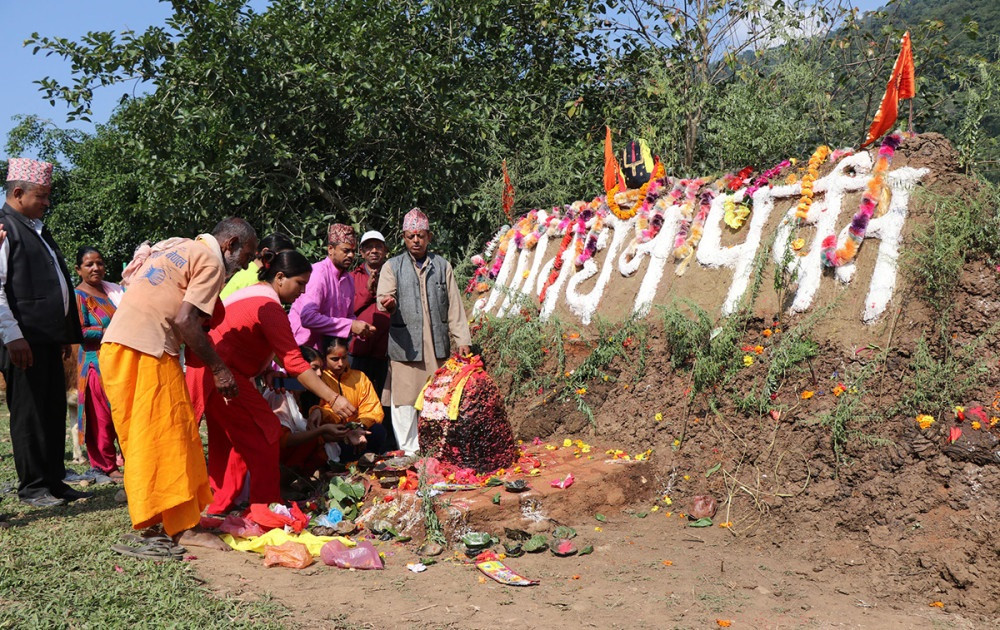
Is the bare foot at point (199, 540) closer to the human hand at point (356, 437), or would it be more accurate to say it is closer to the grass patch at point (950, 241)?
the human hand at point (356, 437)

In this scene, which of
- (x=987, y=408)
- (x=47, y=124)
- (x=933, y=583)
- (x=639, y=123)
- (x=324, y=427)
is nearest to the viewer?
(x=933, y=583)

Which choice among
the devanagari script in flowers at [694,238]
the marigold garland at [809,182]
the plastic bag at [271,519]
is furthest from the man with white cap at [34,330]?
the marigold garland at [809,182]

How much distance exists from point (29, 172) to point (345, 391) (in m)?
2.48

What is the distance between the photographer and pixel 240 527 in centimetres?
446

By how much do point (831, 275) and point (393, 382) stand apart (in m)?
3.13

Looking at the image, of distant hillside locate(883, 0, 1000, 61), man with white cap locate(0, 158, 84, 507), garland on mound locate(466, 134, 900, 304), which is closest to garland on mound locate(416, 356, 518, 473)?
garland on mound locate(466, 134, 900, 304)

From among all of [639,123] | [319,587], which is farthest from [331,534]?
[639,123]

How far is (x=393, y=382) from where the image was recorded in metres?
5.96

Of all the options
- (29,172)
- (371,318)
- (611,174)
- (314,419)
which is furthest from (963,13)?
(29,172)

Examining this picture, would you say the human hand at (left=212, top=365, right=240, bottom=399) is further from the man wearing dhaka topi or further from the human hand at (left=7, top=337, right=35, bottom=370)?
the human hand at (left=7, top=337, right=35, bottom=370)

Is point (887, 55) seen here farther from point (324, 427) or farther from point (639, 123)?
point (324, 427)

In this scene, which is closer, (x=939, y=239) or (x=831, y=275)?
(x=939, y=239)

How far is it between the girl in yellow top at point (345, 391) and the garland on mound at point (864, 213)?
128 inches

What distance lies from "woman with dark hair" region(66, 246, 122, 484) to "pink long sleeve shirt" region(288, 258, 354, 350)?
1.63 meters
